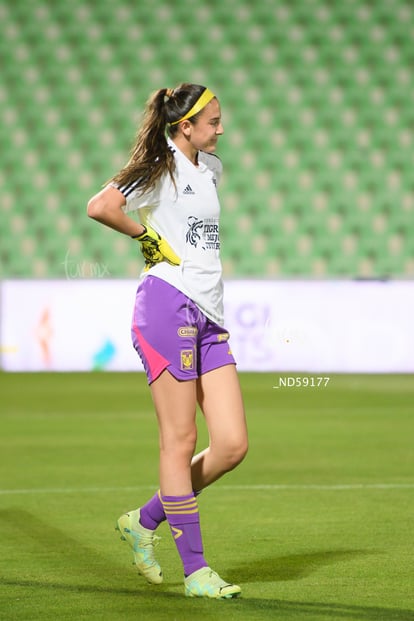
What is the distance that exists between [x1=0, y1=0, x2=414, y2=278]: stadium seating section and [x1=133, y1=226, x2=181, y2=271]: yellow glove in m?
13.2

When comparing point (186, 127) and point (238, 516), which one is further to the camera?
point (238, 516)

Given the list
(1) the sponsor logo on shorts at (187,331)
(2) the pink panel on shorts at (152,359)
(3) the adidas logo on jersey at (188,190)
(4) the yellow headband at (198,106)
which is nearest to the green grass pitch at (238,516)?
(2) the pink panel on shorts at (152,359)

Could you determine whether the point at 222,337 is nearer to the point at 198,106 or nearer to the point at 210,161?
the point at 210,161

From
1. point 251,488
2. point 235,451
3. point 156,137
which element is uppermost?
point 156,137

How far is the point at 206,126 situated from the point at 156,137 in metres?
0.17

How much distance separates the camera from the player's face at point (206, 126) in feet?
12.9

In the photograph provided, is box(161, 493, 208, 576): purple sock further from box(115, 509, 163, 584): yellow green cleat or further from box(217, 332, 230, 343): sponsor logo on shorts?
box(217, 332, 230, 343): sponsor logo on shorts

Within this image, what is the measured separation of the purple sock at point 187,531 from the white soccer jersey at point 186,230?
1.97 feet

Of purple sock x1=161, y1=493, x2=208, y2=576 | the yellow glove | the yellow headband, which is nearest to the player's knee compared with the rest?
purple sock x1=161, y1=493, x2=208, y2=576

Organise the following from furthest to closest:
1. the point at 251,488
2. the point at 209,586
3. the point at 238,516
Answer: the point at 251,488
the point at 238,516
the point at 209,586

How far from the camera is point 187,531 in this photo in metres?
3.79

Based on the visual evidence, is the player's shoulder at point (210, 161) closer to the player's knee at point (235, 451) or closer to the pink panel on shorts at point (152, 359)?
the pink panel on shorts at point (152, 359)

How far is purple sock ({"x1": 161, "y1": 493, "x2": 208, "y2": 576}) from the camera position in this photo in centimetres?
379

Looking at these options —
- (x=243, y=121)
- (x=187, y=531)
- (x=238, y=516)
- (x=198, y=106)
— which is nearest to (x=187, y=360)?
(x=187, y=531)
